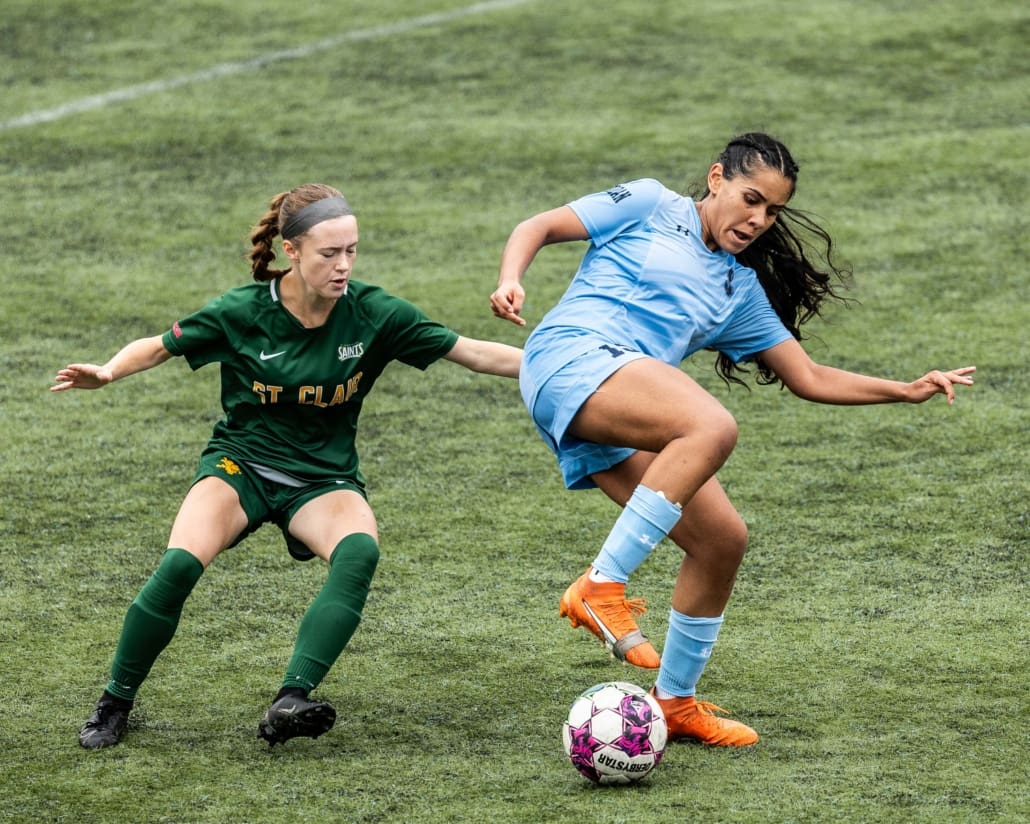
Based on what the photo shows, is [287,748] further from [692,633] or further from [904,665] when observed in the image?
[904,665]

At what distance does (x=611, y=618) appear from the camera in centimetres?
421

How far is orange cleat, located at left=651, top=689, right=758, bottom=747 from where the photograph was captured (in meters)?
4.71

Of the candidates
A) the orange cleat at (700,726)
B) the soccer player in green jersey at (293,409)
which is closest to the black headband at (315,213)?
the soccer player in green jersey at (293,409)

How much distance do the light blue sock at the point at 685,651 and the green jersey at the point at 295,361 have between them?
107cm

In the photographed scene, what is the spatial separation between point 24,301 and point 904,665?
6.07 metres

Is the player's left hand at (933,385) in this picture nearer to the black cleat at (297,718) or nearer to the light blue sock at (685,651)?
the light blue sock at (685,651)

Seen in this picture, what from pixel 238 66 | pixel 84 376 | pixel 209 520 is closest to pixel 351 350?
pixel 209 520

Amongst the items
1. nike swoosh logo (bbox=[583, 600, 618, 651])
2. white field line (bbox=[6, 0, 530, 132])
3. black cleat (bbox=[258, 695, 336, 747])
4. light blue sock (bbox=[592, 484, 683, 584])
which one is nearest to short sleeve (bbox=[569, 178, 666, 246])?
light blue sock (bbox=[592, 484, 683, 584])

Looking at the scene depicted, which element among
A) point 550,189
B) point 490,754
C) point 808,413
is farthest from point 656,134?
point 490,754

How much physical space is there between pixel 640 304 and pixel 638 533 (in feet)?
2.51

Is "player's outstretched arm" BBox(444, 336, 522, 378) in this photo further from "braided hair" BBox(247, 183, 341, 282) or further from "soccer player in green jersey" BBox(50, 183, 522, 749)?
"braided hair" BBox(247, 183, 341, 282)

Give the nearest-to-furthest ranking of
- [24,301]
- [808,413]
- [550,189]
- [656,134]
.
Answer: [808,413], [24,301], [550,189], [656,134]

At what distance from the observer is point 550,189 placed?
11.4 m

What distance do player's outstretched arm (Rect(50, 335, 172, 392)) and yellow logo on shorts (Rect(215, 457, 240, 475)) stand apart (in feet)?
1.14
